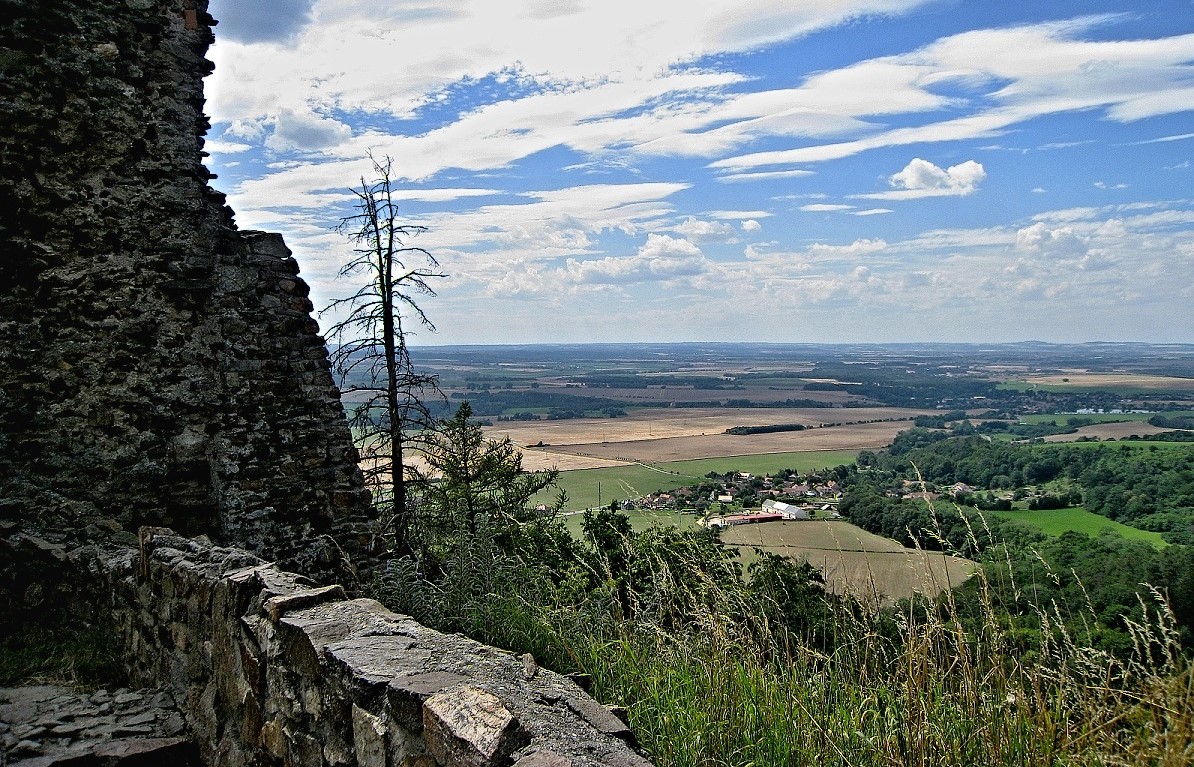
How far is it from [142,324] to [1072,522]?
15.1 m

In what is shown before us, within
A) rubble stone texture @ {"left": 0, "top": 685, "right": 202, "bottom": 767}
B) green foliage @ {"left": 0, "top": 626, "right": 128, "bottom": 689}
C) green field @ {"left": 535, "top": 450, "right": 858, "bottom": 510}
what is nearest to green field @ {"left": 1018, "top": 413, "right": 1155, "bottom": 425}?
green field @ {"left": 535, "top": 450, "right": 858, "bottom": 510}

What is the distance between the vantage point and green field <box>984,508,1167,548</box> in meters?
11.4

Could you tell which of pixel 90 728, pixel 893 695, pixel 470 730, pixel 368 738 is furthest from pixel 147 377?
pixel 893 695

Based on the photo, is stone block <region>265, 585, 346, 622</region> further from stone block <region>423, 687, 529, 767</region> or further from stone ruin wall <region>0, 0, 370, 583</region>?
stone ruin wall <region>0, 0, 370, 583</region>

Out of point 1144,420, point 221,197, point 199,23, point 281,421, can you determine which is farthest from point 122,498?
point 1144,420

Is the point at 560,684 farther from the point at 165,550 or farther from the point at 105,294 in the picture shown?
the point at 105,294

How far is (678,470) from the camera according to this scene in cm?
3859

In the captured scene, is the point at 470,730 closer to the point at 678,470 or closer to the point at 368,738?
the point at 368,738

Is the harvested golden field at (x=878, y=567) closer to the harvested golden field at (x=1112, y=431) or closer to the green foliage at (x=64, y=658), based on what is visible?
the green foliage at (x=64, y=658)

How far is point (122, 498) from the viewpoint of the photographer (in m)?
6.07

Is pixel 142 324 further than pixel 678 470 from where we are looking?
No

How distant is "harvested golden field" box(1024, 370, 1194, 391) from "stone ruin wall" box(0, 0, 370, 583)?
4220 inches

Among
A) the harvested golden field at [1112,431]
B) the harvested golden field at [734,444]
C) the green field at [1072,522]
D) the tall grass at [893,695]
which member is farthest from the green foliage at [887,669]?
the harvested golden field at [1112,431]

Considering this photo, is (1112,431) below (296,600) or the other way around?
below
